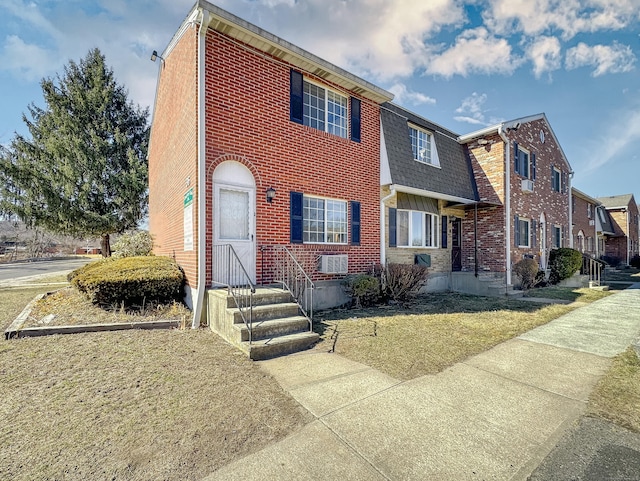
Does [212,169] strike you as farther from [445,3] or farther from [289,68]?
[445,3]

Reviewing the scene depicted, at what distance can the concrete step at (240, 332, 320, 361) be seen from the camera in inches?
187

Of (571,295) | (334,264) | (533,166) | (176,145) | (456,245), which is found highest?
(533,166)

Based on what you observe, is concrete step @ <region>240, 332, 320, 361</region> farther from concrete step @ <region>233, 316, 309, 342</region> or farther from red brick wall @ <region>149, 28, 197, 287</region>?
red brick wall @ <region>149, 28, 197, 287</region>

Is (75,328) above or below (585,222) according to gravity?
below

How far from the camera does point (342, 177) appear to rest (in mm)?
9055

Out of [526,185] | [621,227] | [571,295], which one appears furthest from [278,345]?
[621,227]

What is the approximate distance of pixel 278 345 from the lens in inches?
195

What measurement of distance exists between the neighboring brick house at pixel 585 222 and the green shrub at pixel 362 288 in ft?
65.0

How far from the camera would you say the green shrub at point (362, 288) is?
8492 mm

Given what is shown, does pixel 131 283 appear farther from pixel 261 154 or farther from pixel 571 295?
pixel 571 295

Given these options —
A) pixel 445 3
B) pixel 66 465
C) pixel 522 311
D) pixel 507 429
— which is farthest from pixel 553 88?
pixel 66 465

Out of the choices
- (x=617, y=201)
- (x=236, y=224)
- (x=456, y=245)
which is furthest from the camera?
(x=617, y=201)

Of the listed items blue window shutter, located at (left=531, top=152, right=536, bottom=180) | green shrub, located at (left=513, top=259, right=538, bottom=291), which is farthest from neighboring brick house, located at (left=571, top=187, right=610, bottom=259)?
green shrub, located at (left=513, top=259, right=538, bottom=291)

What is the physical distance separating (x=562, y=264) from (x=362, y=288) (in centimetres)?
1283
